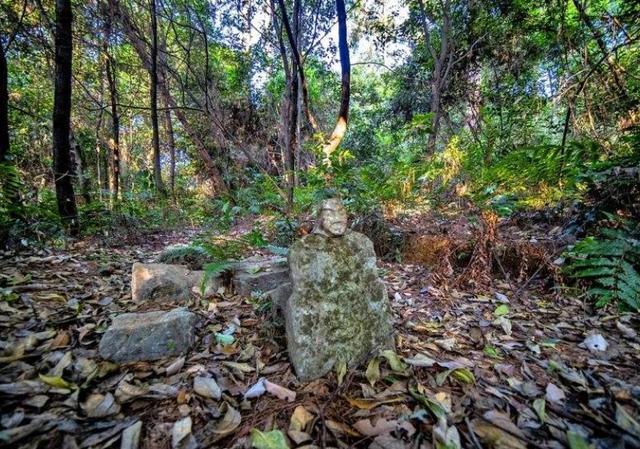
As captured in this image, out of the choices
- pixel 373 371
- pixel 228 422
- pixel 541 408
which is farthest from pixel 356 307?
pixel 541 408

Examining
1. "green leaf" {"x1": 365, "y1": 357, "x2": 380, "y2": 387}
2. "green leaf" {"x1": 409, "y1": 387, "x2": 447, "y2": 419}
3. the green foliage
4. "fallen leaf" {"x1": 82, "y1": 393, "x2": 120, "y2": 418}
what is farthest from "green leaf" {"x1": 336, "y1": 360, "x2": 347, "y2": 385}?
the green foliage

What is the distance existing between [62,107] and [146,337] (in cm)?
396

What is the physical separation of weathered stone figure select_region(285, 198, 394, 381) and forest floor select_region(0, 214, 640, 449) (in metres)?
0.11

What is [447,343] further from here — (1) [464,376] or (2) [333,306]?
(2) [333,306]

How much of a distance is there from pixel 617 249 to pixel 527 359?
1231 millimetres

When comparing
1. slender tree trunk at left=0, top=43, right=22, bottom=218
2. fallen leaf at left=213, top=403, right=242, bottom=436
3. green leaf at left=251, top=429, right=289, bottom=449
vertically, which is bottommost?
fallen leaf at left=213, top=403, right=242, bottom=436

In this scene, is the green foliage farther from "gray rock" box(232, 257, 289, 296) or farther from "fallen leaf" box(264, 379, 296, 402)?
"fallen leaf" box(264, 379, 296, 402)

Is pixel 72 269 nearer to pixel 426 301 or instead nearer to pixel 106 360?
pixel 106 360

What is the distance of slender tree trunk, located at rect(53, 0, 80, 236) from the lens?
399 centimetres

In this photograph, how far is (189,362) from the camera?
5.76 feet

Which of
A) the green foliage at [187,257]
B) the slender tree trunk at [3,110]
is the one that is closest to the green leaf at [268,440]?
the green foliage at [187,257]

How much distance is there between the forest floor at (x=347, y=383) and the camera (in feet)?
4.16

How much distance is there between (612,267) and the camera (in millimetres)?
2295

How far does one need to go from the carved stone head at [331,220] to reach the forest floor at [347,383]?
693 mm
